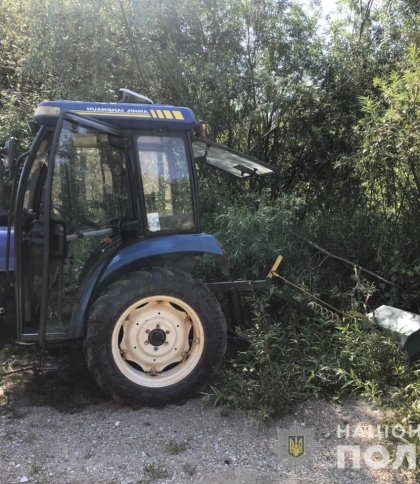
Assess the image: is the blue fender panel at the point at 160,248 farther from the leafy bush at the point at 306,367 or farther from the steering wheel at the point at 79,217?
the leafy bush at the point at 306,367

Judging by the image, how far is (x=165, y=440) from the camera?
119 inches

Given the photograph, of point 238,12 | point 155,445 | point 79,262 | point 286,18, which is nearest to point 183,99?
point 238,12

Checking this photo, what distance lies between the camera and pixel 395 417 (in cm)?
313

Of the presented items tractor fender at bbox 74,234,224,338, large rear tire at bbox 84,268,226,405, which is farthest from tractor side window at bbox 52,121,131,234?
large rear tire at bbox 84,268,226,405

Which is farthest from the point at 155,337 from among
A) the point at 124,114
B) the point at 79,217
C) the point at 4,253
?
the point at 124,114

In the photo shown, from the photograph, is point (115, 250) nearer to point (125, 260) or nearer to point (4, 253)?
point (125, 260)

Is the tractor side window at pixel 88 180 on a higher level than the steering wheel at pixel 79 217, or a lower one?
higher

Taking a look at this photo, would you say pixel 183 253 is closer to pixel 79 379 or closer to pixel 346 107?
pixel 79 379

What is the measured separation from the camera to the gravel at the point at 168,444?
2680 millimetres

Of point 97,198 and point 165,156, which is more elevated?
point 165,156

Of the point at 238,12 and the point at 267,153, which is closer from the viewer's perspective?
the point at 238,12

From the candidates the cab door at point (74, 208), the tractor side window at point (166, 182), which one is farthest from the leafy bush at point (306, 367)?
the cab door at point (74, 208)

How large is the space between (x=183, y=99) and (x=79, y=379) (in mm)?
4704

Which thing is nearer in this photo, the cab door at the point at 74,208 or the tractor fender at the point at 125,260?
the cab door at the point at 74,208
